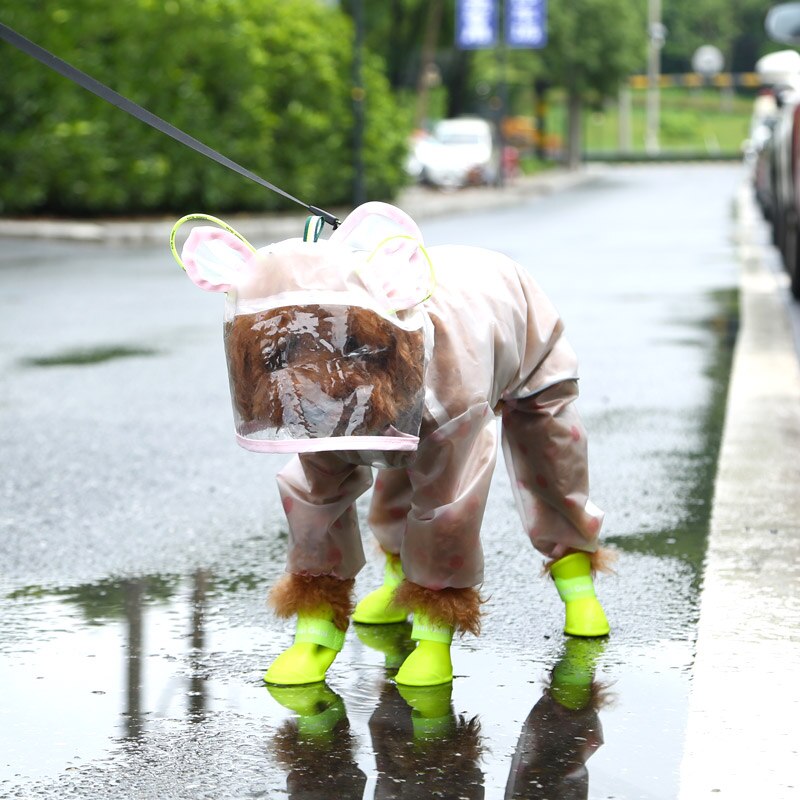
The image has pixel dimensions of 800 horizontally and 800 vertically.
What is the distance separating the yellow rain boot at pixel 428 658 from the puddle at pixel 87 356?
229 inches

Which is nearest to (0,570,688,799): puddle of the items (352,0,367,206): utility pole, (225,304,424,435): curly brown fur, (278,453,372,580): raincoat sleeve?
(278,453,372,580): raincoat sleeve

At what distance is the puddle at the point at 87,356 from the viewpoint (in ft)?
30.8

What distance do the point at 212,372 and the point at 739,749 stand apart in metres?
5.95

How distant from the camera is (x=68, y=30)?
2209 cm

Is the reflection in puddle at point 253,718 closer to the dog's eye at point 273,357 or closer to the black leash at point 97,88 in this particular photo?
the dog's eye at point 273,357

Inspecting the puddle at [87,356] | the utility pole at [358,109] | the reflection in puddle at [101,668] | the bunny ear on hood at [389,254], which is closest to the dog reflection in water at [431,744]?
the reflection in puddle at [101,668]

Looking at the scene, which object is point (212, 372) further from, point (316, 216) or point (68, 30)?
point (68, 30)

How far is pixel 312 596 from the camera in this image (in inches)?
151

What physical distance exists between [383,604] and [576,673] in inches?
25.5

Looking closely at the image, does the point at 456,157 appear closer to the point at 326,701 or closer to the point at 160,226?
the point at 160,226

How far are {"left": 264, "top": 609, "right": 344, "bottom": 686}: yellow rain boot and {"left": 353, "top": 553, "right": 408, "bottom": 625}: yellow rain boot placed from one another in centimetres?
46

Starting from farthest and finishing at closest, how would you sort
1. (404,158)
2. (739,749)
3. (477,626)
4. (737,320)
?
(404,158), (737,320), (477,626), (739,749)

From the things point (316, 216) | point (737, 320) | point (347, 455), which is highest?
point (316, 216)

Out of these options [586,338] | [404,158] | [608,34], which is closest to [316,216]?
[586,338]
